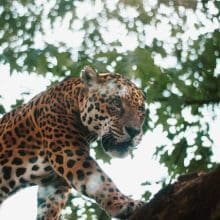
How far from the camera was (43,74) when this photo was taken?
29.6 feet

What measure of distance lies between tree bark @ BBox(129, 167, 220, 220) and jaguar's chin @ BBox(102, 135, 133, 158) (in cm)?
219

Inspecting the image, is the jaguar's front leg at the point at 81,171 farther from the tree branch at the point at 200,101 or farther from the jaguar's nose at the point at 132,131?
the tree branch at the point at 200,101

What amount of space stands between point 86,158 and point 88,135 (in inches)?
21.0

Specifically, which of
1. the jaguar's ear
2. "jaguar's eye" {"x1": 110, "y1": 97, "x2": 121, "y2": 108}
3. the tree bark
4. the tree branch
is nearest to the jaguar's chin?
"jaguar's eye" {"x1": 110, "y1": 97, "x2": 121, "y2": 108}

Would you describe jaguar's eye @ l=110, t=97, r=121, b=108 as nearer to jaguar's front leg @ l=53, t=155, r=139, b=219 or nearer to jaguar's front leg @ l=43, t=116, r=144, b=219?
jaguar's front leg @ l=43, t=116, r=144, b=219

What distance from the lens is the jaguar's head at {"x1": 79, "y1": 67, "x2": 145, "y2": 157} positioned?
260 inches

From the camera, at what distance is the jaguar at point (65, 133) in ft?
21.6

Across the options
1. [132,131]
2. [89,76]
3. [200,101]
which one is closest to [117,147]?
[132,131]

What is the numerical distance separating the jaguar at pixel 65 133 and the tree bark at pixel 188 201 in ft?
6.47

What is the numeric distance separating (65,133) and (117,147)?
0.53m

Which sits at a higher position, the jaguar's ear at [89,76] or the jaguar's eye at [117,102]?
the jaguar's ear at [89,76]

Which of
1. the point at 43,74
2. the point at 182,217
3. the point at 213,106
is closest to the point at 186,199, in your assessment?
the point at 182,217

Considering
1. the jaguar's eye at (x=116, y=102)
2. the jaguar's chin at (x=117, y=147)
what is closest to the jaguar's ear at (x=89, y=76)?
the jaguar's eye at (x=116, y=102)

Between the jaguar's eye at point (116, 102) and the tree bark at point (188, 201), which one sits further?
the jaguar's eye at point (116, 102)
